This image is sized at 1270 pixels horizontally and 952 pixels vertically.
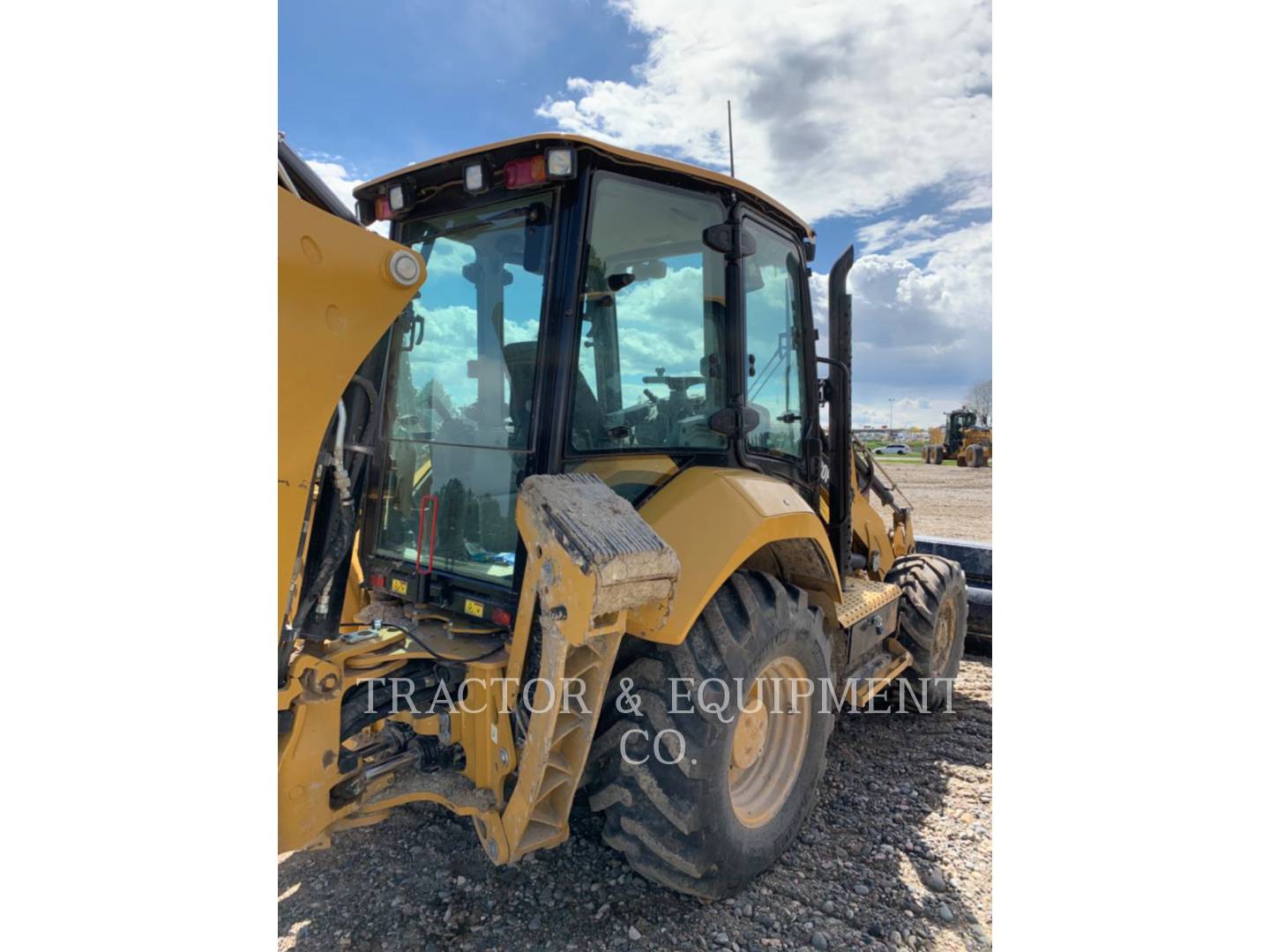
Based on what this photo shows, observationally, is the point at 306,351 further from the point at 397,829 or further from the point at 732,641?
the point at 397,829

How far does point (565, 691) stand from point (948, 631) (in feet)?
11.1

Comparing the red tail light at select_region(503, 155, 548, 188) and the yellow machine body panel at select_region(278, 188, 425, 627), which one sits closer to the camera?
the yellow machine body panel at select_region(278, 188, 425, 627)

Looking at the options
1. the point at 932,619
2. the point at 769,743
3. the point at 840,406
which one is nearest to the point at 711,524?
the point at 769,743

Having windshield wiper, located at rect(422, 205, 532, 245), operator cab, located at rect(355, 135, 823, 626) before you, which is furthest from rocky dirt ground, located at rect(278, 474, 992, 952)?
windshield wiper, located at rect(422, 205, 532, 245)

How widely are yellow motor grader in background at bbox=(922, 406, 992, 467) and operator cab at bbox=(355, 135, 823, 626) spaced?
24.9 meters

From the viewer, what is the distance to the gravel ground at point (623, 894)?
2.36m

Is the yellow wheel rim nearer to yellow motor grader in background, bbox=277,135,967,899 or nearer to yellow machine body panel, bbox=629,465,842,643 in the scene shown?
yellow motor grader in background, bbox=277,135,967,899

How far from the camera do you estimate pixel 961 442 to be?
2719cm

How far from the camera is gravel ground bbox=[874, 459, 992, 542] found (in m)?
12.5

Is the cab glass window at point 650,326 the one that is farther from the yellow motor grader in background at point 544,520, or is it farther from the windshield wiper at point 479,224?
the windshield wiper at point 479,224

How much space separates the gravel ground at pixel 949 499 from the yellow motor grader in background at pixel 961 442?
39 centimetres

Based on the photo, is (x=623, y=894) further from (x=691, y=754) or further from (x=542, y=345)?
(x=542, y=345)

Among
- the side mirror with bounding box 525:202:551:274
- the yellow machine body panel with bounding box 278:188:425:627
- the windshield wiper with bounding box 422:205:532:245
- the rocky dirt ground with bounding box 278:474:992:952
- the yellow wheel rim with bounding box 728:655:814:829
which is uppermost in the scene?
the windshield wiper with bounding box 422:205:532:245

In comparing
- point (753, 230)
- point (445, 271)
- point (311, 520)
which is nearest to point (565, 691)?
point (311, 520)
